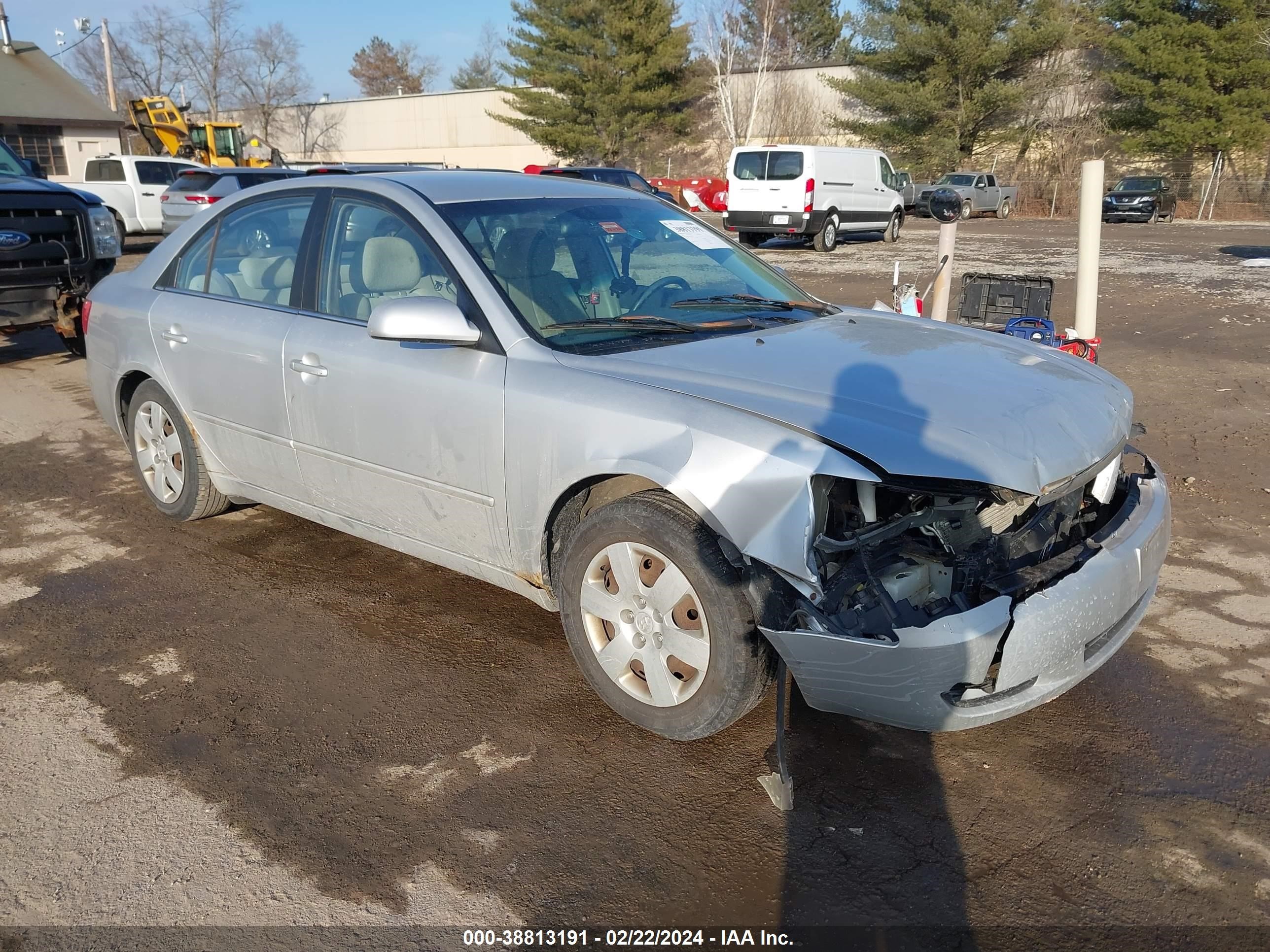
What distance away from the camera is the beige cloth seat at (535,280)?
147 inches

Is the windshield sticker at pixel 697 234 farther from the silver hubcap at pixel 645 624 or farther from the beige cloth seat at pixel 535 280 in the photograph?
the silver hubcap at pixel 645 624

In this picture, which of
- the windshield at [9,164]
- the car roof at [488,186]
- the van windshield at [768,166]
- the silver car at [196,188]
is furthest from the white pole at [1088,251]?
the silver car at [196,188]

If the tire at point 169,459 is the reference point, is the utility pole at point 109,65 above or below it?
above

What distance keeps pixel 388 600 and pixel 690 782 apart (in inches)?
72.9

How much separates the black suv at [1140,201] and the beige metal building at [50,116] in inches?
1363

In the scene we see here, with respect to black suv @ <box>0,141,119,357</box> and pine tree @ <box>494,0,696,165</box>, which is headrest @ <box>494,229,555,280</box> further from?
pine tree @ <box>494,0,696,165</box>

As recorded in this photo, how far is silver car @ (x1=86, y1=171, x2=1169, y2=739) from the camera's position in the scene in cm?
286

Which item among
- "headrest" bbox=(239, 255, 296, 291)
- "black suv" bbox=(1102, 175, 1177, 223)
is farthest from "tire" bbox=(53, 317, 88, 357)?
"black suv" bbox=(1102, 175, 1177, 223)

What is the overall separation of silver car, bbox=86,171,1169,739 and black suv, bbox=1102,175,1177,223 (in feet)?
110

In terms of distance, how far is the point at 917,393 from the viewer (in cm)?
321

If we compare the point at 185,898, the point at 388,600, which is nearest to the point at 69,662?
the point at 388,600

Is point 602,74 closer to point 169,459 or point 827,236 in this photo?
point 827,236

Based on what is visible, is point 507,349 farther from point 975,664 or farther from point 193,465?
point 193,465

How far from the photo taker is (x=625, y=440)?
3199mm
